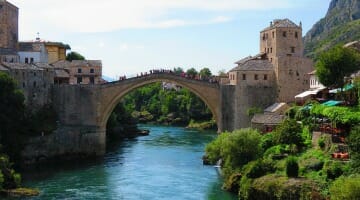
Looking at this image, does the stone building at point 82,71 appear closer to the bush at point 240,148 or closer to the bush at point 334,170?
the bush at point 240,148

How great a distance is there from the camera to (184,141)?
7625cm

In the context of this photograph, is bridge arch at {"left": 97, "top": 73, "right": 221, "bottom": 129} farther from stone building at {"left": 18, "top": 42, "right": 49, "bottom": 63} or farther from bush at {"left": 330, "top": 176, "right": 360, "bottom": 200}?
bush at {"left": 330, "top": 176, "right": 360, "bottom": 200}

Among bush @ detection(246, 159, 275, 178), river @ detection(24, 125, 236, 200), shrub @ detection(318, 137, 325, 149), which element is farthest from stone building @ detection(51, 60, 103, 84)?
shrub @ detection(318, 137, 325, 149)

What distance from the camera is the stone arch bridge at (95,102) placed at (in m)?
63.8

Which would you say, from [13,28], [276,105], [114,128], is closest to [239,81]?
[276,105]

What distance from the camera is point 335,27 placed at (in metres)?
172

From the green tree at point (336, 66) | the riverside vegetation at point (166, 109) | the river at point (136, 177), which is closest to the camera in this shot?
the river at point (136, 177)

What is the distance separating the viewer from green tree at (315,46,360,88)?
50219 mm

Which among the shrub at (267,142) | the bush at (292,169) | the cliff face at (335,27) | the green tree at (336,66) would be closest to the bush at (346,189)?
the bush at (292,169)

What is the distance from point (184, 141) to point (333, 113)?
3527 cm

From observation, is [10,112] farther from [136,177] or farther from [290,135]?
[290,135]

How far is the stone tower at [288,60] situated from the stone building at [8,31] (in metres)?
28.5

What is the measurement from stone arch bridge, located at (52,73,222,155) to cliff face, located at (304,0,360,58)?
8729 cm

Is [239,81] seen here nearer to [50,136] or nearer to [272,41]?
[272,41]
